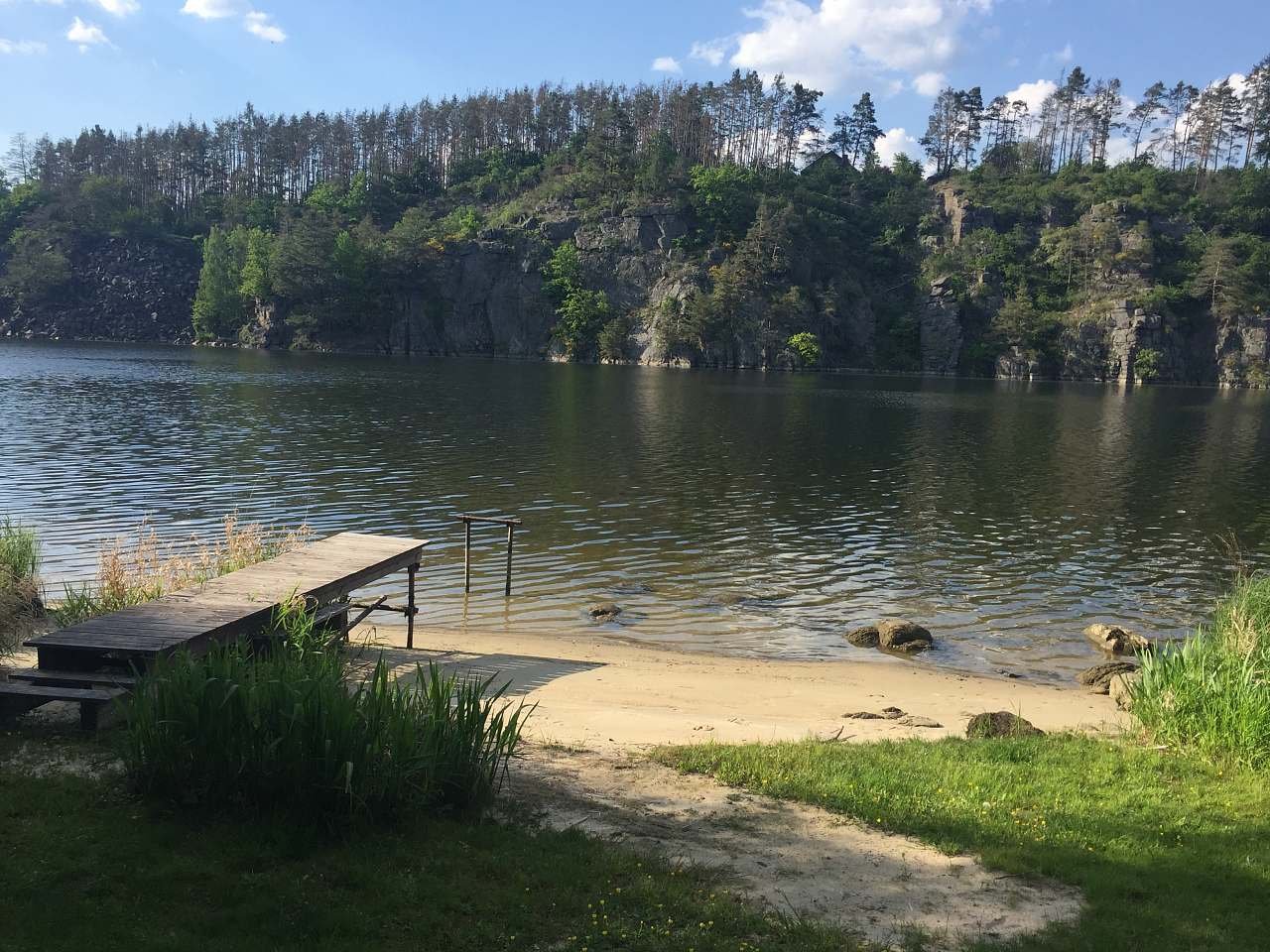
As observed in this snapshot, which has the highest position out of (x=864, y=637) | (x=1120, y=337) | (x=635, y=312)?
(x=635, y=312)

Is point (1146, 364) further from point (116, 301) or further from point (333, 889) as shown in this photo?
point (116, 301)

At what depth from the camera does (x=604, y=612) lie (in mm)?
20031

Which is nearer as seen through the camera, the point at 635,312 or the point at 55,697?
the point at 55,697

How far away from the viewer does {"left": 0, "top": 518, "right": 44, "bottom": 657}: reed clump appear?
13.2m

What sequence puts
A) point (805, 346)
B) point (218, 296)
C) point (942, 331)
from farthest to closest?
point (218, 296) < point (942, 331) < point (805, 346)

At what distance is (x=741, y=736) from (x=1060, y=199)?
149215 millimetres

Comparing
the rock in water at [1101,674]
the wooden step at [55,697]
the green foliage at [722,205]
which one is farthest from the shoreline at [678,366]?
the wooden step at [55,697]

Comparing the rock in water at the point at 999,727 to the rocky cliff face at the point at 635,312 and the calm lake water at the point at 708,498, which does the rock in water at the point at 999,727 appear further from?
the rocky cliff face at the point at 635,312

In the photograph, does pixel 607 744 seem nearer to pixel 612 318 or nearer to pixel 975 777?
pixel 975 777

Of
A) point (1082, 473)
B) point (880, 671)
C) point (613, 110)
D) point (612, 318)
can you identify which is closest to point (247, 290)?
point (612, 318)

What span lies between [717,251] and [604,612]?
390ft

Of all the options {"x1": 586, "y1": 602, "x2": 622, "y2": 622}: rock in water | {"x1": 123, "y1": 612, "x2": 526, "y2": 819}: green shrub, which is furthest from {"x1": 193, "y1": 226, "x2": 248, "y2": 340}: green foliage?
{"x1": 123, "y1": 612, "x2": 526, "y2": 819}: green shrub

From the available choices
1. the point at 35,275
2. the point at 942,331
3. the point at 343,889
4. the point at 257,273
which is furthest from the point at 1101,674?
the point at 35,275

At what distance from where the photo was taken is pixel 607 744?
11.1m
